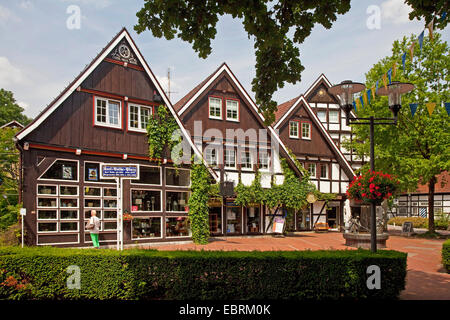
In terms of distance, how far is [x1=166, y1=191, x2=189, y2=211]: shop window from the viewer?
16969mm

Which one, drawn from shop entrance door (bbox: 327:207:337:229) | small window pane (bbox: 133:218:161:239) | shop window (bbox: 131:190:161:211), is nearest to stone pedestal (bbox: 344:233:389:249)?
small window pane (bbox: 133:218:161:239)

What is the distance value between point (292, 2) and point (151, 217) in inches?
472

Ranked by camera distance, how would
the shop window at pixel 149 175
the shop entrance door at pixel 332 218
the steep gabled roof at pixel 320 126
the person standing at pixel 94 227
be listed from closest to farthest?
the person standing at pixel 94 227 → the shop window at pixel 149 175 → the steep gabled roof at pixel 320 126 → the shop entrance door at pixel 332 218

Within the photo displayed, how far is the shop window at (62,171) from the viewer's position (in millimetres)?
13748

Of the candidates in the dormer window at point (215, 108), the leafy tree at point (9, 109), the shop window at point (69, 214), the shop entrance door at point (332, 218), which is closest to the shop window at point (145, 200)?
the shop window at point (69, 214)

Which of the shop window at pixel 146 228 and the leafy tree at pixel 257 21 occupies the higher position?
the leafy tree at pixel 257 21

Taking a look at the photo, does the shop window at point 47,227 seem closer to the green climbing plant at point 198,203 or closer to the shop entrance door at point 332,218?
the green climbing plant at point 198,203

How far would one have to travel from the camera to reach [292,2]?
659 centimetres

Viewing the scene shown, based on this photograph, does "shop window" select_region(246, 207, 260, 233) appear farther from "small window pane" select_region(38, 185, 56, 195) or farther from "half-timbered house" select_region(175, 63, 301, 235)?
"small window pane" select_region(38, 185, 56, 195)

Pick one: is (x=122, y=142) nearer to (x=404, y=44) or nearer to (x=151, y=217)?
(x=151, y=217)

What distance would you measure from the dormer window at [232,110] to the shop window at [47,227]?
38.6 feet

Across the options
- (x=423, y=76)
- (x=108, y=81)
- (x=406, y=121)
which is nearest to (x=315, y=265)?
(x=108, y=81)

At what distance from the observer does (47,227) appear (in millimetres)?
13562

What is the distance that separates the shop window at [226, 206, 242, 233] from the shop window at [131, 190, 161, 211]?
654cm
